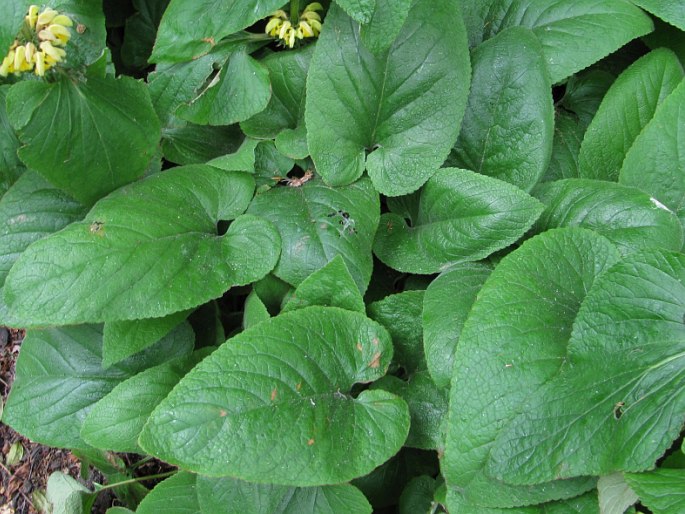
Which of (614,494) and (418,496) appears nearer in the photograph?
(614,494)

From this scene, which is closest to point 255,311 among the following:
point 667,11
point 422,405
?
point 422,405

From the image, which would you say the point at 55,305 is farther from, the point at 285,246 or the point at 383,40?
the point at 383,40

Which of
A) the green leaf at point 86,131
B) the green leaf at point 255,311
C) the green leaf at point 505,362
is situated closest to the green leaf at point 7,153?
the green leaf at point 86,131

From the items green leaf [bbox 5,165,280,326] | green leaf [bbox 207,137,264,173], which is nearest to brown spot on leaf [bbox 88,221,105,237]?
green leaf [bbox 5,165,280,326]

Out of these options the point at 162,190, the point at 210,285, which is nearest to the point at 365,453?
the point at 210,285

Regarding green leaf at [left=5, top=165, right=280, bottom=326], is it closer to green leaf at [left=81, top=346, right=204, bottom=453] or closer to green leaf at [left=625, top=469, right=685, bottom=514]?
green leaf at [left=81, top=346, right=204, bottom=453]

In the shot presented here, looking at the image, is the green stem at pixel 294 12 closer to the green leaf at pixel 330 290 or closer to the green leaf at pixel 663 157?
the green leaf at pixel 330 290

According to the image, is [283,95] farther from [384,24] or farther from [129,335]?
[129,335]

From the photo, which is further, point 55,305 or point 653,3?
point 653,3
